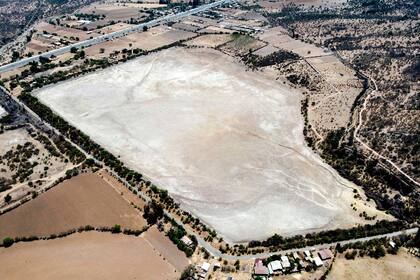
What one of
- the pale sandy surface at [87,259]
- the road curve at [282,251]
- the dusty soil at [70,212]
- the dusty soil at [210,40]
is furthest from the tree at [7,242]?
the dusty soil at [210,40]

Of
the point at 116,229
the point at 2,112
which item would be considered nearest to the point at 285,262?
the point at 116,229

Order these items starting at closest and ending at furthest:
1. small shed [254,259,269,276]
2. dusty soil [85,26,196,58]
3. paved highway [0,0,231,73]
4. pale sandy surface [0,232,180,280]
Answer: pale sandy surface [0,232,180,280], small shed [254,259,269,276], paved highway [0,0,231,73], dusty soil [85,26,196,58]

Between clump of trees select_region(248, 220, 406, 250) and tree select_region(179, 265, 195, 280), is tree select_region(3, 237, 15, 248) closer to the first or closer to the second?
tree select_region(179, 265, 195, 280)

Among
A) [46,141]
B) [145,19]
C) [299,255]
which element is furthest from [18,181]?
[145,19]

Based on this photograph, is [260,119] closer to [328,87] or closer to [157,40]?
[328,87]

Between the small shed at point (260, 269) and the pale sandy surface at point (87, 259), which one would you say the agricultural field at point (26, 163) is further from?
the small shed at point (260, 269)

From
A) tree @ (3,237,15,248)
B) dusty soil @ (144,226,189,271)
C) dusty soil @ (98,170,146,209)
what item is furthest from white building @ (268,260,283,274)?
tree @ (3,237,15,248)

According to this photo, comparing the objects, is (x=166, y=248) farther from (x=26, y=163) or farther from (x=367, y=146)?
(x=367, y=146)
